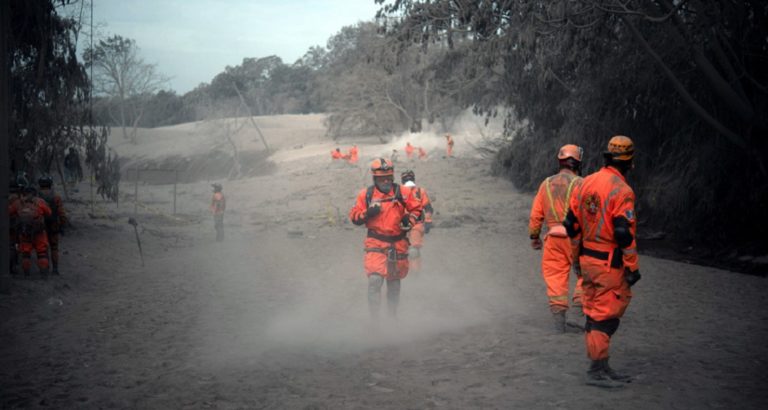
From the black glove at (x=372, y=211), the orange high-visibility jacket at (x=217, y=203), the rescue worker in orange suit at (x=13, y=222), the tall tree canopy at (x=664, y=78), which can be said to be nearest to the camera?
the black glove at (x=372, y=211)

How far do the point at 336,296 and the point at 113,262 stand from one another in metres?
7.62

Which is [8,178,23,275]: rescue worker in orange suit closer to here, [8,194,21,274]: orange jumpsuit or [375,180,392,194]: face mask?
[8,194,21,274]: orange jumpsuit

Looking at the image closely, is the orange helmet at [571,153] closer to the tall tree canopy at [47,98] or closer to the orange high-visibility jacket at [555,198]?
the orange high-visibility jacket at [555,198]

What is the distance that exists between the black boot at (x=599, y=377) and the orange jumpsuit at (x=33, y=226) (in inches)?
374

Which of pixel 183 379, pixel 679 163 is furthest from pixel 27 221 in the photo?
pixel 679 163

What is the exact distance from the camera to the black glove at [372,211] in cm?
802

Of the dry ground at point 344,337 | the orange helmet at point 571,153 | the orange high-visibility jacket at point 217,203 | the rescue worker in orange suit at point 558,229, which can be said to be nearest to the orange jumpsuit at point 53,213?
the dry ground at point 344,337

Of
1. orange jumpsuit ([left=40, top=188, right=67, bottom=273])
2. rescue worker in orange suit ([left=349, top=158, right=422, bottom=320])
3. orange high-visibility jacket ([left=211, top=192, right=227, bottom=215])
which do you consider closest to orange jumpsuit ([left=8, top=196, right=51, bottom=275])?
orange jumpsuit ([left=40, top=188, right=67, bottom=273])

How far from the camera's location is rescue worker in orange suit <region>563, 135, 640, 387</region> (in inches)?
213

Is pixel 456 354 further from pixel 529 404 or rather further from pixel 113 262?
pixel 113 262

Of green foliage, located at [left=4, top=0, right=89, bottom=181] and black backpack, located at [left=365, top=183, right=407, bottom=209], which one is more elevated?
green foliage, located at [left=4, top=0, right=89, bottom=181]

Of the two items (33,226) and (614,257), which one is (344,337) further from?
(33,226)

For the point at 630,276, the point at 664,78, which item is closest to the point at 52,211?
the point at 630,276

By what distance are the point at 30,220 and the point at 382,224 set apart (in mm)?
6653
